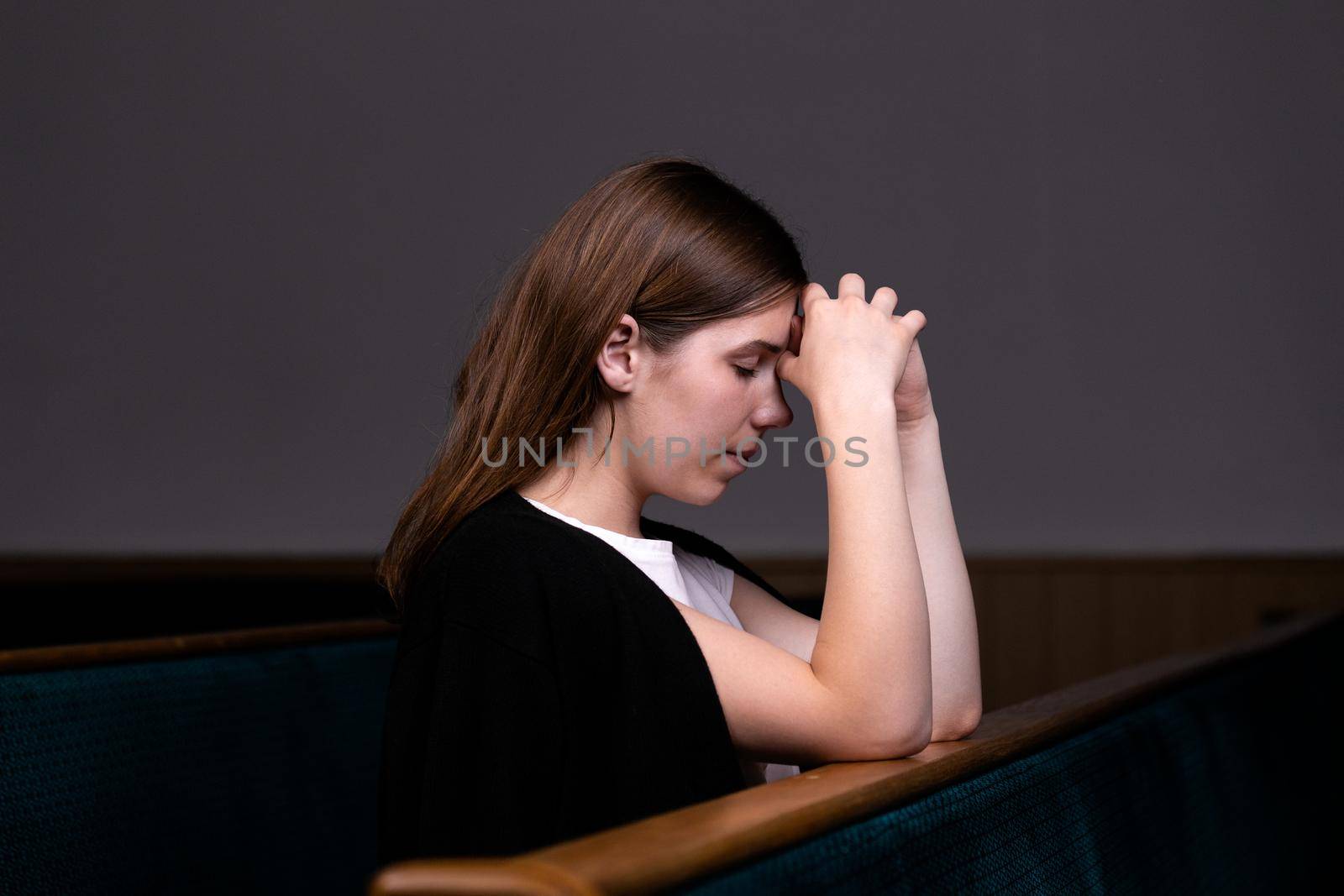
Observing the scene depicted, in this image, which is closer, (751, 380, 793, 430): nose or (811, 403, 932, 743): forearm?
(811, 403, 932, 743): forearm

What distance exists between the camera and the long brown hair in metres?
1.18

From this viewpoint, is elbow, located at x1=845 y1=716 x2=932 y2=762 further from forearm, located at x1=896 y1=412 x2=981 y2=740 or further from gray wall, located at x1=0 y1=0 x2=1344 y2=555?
gray wall, located at x1=0 y1=0 x2=1344 y2=555

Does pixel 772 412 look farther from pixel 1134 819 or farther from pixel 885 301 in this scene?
pixel 1134 819

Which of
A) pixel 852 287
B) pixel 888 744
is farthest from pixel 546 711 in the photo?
pixel 852 287

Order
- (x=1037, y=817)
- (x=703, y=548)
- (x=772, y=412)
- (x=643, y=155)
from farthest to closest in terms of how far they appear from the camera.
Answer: (x=643, y=155) < (x=703, y=548) < (x=772, y=412) < (x=1037, y=817)

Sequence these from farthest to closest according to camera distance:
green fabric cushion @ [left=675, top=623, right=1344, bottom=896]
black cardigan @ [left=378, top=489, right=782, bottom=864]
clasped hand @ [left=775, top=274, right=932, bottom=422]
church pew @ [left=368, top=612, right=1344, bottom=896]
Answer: clasped hand @ [left=775, top=274, right=932, bottom=422]
black cardigan @ [left=378, top=489, right=782, bottom=864]
green fabric cushion @ [left=675, top=623, right=1344, bottom=896]
church pew @ [left=368, top=612, right=1344, bottom=896]

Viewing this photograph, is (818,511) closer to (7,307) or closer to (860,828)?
(7,307)

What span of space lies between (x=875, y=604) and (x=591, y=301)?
0.39 m

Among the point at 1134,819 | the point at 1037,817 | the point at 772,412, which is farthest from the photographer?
the point at 772,412

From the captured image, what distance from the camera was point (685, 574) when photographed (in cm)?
132

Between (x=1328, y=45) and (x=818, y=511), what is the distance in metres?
2.21

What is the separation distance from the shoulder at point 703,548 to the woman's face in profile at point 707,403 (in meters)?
0.15

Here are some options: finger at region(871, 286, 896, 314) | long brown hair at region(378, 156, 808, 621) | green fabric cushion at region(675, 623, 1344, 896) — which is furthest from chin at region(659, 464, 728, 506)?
green fabric cushion at region(675, 623, 1344, 896)

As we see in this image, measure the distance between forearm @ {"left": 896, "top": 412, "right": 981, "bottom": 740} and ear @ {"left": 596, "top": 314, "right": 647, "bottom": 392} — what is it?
0.26 metres
